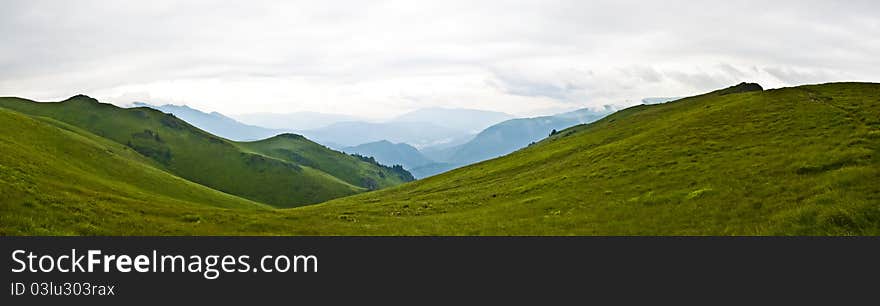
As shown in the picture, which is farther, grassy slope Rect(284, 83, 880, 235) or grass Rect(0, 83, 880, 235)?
grassy slope Rect(284, 83, 880, 235)

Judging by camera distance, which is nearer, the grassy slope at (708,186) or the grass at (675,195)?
the grass at (675,195)

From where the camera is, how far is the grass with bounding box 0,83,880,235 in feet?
85.0

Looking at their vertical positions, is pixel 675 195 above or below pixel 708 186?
below

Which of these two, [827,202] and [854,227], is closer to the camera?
[854,227]

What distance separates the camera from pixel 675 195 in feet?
115

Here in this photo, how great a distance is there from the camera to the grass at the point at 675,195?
25.9 m

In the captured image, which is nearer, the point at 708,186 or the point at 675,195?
the point at 675,195

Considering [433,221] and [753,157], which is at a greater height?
[753,157]

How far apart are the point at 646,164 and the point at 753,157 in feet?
31.1
